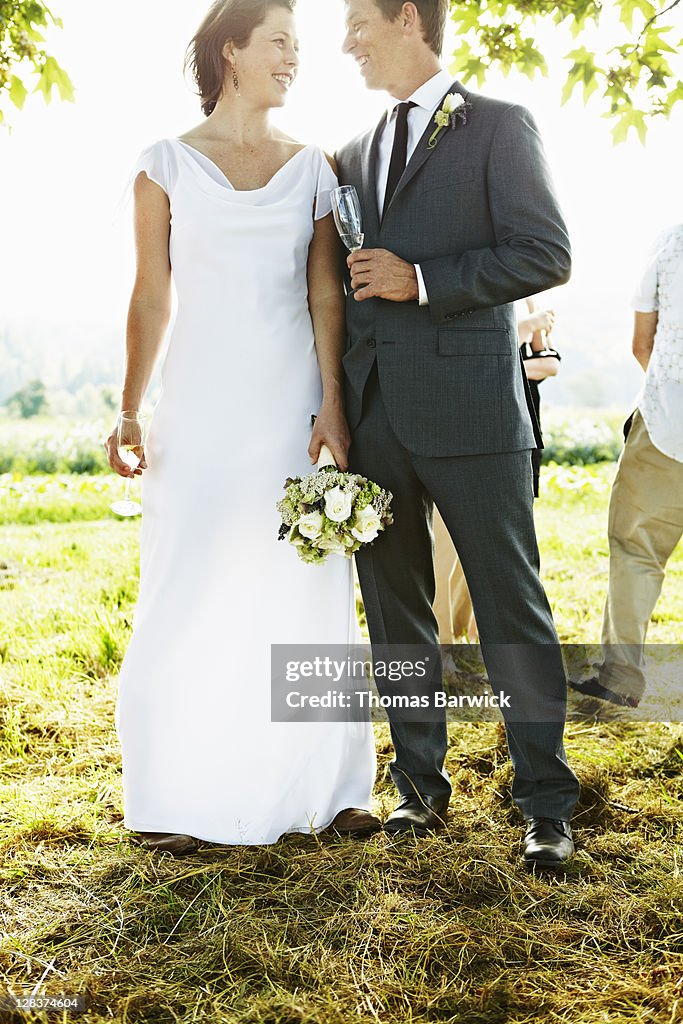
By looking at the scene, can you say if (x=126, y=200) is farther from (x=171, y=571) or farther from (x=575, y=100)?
(x=575, y=100)

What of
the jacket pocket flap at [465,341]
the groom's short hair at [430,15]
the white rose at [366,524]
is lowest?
the white rose at [366,524]

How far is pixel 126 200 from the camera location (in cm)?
286

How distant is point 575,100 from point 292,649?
7.62 ft

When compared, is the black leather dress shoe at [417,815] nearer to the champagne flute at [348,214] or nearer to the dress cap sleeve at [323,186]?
the champagne flute at [348,214]

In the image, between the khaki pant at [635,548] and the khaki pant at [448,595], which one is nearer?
the khaki pant at [635,548]

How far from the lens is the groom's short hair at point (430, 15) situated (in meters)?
2.65

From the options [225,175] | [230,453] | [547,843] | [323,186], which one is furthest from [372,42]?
[547,843]

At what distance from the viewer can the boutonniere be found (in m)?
2.62

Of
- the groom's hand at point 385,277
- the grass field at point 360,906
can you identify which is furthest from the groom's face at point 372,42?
the grass field at point 360,906

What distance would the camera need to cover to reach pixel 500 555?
2.71m

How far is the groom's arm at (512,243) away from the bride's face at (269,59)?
677mm

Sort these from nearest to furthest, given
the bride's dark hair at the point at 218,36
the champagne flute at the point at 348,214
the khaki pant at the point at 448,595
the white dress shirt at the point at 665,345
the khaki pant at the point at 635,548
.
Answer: the champagne flute at the point at 348,214, the bride's dark hair at the point at 218,36, the white dress shirt at the point at 665,345, the khaki pant at the point at 635,548, the khaki pant at the point at 448,595

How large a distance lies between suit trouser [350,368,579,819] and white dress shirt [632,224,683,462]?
3.94ft

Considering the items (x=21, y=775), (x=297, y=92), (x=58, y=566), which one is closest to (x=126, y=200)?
(x=297, y=92)
